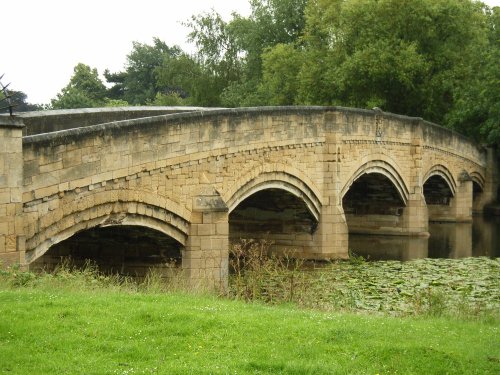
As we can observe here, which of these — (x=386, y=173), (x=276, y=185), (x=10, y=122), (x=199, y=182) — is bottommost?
(x=199, y=182)

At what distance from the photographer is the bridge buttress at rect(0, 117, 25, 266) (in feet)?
33.3

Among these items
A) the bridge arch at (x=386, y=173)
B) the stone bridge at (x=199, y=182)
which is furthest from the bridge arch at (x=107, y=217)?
the bridge arch at (x=386, y=173)

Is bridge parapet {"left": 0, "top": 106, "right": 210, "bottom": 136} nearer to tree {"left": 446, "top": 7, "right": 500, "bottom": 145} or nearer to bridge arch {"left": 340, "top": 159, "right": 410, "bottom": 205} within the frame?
bridge arch {"left": 340, "top": 159, "right": 410, "bottom": 205}

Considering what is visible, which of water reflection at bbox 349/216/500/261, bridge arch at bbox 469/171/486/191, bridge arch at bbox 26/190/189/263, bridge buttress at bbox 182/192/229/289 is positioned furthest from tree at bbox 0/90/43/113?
bridge arch at bbox 469/171/486/191

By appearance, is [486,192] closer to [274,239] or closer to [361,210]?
[361,210]

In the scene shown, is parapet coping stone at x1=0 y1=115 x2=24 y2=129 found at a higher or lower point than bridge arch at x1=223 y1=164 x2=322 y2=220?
higher

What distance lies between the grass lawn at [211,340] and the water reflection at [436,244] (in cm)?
1236

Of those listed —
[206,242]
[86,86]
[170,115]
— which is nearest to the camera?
[170,115]

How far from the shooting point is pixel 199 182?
1474cm

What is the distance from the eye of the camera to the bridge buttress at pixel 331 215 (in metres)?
19.8

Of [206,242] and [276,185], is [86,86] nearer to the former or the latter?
[276,185]

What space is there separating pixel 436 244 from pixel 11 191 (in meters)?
16.0

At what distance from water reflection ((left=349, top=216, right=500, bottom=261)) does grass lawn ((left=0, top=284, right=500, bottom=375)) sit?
12.4 meters

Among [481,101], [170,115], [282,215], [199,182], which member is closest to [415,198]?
[282,215]
